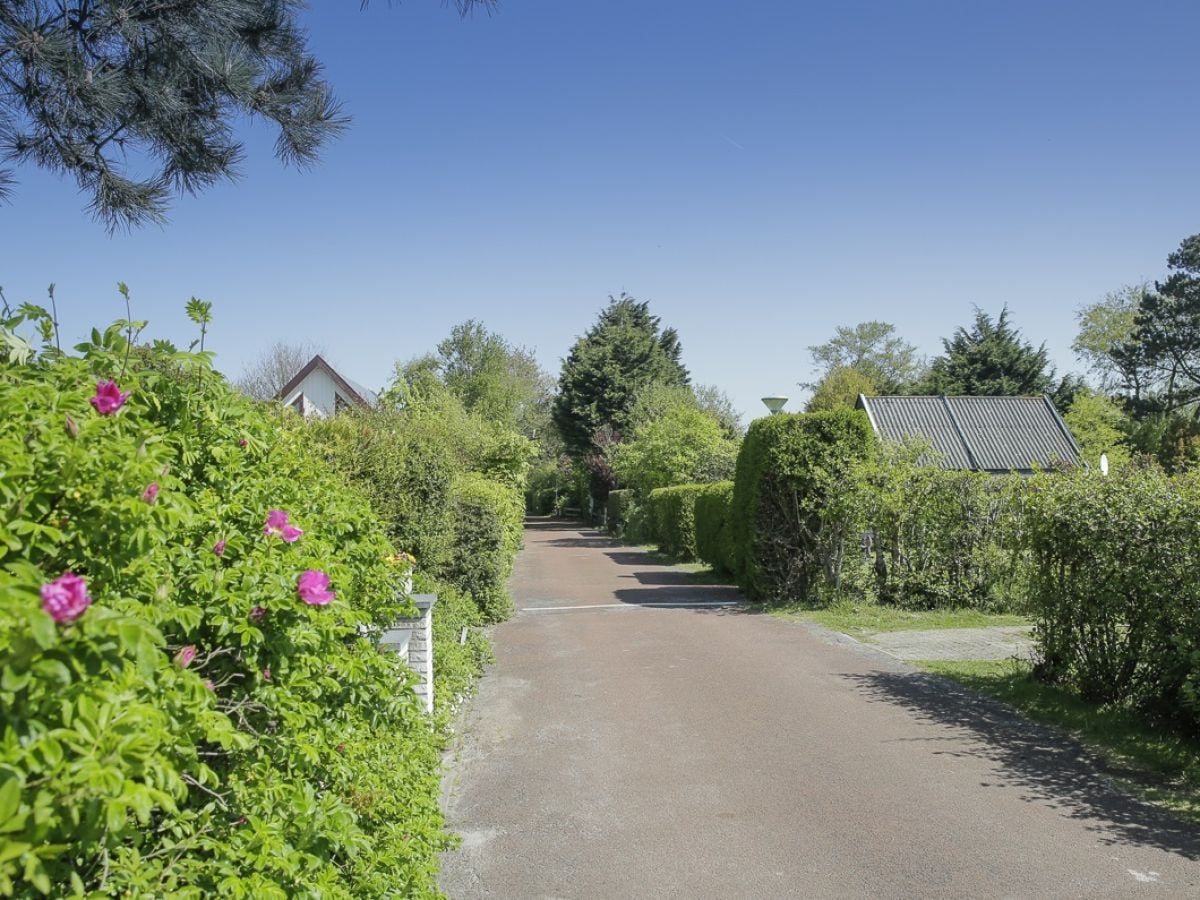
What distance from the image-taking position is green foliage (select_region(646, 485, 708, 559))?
24578mm

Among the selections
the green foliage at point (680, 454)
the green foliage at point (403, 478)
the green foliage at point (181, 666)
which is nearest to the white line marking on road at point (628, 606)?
the green foliage at point (403, 478)

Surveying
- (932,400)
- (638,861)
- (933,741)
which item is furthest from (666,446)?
(638,861)

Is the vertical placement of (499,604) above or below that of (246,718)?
below

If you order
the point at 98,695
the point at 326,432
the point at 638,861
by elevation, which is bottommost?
the point at 638,861

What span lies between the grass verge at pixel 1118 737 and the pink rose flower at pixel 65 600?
624 cm

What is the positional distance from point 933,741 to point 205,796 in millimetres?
6184

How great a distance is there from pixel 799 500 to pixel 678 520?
10828 mm

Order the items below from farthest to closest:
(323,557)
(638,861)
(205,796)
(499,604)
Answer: (499,604)
(638,861)
(323,557)
(205,796)

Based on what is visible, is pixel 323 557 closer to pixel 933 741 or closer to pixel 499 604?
pixel 933 741

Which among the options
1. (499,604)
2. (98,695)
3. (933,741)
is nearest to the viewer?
(98,695)

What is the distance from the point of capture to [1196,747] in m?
6.40

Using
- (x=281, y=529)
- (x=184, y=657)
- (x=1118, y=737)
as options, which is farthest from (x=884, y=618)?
(x=184, y=657)

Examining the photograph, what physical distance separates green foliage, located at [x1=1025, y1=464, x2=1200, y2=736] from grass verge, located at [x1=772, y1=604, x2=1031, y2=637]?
3987mm

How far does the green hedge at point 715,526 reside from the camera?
723 inches
